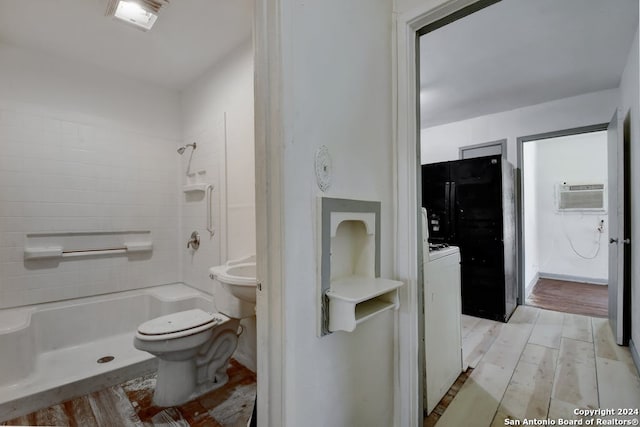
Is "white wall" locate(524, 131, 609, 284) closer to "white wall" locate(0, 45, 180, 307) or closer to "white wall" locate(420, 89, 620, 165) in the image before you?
"white wall" locate(420, 89, 620, 165)

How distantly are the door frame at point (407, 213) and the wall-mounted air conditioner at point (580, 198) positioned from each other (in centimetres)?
485

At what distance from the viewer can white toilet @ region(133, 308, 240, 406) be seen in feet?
5.38

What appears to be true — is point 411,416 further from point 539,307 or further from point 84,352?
point 539,307

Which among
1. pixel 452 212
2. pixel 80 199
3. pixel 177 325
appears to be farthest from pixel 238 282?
pixel 452 212

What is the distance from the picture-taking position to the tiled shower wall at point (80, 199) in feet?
7.25

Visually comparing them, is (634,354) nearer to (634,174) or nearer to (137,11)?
(634,174)

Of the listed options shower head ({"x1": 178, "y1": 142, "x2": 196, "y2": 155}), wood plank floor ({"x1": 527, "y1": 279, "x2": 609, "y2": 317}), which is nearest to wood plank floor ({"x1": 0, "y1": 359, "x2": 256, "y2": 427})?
shower head ({"x1": 178, "y1": 142, "x2": 196, "y2": 155})

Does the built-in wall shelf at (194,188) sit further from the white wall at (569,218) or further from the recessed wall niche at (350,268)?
the white wall at (569,218)

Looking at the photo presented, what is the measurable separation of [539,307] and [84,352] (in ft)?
15.2

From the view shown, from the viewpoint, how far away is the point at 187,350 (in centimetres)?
172

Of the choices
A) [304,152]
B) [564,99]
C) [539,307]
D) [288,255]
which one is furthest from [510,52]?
[539,307]

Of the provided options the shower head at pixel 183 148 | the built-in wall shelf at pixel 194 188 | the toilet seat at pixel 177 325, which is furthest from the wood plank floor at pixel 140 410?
the shower head at pixel 183 148

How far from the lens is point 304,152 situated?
0.92 metres

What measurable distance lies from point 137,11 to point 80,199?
1619 mm
